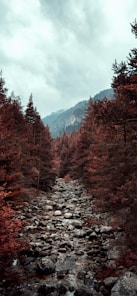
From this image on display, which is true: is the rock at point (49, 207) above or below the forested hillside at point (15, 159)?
below

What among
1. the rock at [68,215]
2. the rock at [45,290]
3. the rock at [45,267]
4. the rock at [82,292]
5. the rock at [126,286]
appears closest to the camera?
the rock at [126,286]

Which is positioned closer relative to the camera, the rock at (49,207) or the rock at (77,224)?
the rock at (77,224)

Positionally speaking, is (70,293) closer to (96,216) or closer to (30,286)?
(30,286)

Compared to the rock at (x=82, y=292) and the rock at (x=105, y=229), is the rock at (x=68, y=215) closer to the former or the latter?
the rock at (x=105, y=229)

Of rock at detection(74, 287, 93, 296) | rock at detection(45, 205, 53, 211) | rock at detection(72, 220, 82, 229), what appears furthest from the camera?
rock at detection(45, 205, 53, 211)

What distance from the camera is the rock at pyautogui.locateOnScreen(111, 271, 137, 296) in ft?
29.5

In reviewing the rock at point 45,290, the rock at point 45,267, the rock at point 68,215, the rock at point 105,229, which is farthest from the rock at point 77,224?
the rock at point 45,290

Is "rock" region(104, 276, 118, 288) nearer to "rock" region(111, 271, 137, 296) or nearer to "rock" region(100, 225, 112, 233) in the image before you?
"rock" region(111, 271, 137, 296)

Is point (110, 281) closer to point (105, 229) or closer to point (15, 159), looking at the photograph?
point (105, 229)

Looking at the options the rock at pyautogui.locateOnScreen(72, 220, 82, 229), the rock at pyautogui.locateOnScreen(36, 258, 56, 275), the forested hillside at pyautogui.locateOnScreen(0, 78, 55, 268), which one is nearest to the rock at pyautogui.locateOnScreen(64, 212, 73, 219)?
the rock at pyautogui.locateOnScreen(72, 220, 82, 229)

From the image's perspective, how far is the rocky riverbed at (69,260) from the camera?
10.1 metres

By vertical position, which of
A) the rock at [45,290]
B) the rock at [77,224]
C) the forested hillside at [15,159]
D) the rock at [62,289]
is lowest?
the rock at [77,224]

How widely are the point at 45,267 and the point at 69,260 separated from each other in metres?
1.77

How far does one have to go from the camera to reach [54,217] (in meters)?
22.0
